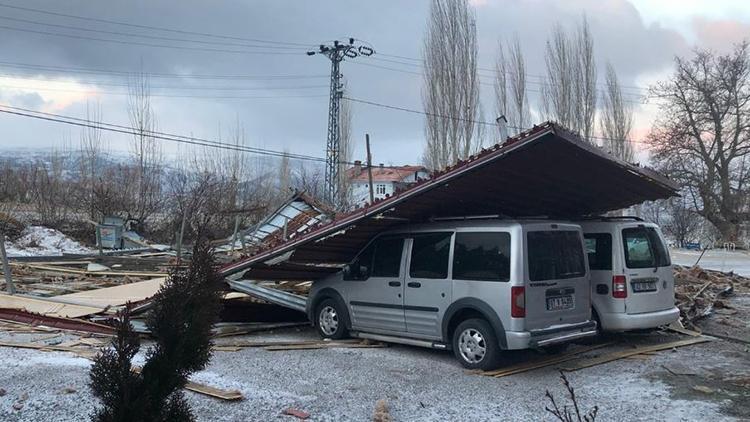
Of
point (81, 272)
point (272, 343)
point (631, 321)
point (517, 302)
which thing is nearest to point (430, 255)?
point (517, 302)

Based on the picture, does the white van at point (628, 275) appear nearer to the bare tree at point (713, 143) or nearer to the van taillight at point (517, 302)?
the van taillight at point (517, 302)

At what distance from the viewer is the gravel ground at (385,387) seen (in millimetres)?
5969

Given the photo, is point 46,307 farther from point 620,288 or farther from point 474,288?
point 620,288

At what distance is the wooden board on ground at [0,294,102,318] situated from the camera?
34.4 ft

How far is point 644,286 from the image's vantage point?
28.9ft

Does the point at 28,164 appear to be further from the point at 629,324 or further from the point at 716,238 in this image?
the point at 716,238

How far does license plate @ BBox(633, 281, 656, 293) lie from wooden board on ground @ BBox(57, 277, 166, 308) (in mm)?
7722

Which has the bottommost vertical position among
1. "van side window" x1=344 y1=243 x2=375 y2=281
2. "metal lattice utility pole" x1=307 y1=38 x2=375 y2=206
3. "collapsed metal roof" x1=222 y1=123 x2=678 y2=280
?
"van side window" x1=344 y1=243 x2=375 y2=281

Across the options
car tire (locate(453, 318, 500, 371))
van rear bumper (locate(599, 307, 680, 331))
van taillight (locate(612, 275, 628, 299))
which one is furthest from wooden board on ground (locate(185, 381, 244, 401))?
van taillight (locate(612, 275, 628, 299))

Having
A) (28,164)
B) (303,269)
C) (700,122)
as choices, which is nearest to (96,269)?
(303,269)

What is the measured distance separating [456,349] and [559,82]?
131 feet

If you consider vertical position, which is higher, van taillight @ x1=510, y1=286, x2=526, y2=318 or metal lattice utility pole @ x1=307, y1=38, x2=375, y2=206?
metal lattice utility pole @ x1=307, y1=38, x2=375, y2=206

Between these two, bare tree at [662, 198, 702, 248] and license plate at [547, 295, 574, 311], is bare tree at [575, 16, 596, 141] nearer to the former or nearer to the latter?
bare tree at [662, 198, 702, 248]

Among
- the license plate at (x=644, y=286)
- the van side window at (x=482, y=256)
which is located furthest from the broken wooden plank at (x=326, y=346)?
the license plate at (x=644, y=286)
